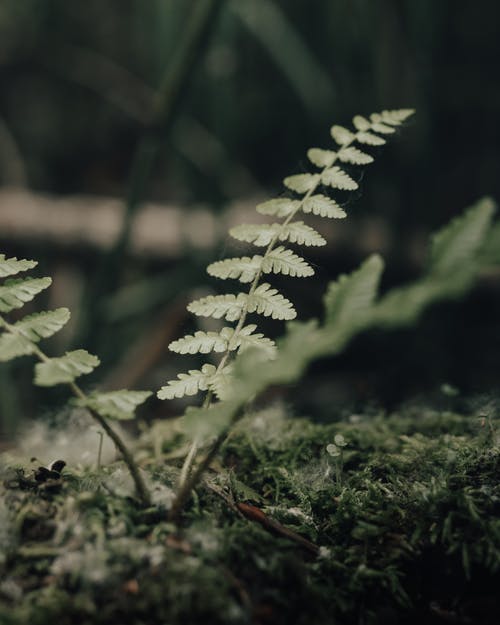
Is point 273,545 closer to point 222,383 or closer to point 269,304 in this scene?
point 222,383

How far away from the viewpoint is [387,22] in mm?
2729

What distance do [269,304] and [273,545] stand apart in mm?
347

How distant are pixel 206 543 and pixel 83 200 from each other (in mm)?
2946

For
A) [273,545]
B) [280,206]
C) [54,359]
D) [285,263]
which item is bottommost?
[273,545]

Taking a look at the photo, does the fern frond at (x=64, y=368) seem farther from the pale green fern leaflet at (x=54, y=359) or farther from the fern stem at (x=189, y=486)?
the fern stem at (x=189, y=486)

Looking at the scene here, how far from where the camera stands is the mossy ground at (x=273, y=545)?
0.68m

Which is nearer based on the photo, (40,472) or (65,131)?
(40,472)

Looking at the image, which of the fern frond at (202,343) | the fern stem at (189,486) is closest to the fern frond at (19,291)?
the fern frond at (202,343)

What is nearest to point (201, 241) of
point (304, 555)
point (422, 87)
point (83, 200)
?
point (83, 200)

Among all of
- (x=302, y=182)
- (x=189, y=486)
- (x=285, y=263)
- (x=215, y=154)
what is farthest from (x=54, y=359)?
(x=215, y=154)

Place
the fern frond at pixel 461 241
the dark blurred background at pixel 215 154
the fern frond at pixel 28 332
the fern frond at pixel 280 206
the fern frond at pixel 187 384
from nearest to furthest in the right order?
the fern frond at pixel 461 241 → the fern frond at pixel 28 332 → the fern frond at pixel 187 384 → the fern frond at pixel 280 206 → the dark blurred background at pixel 215 154

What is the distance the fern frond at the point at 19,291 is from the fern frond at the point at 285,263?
33 centimetres

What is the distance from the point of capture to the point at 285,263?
913 millimetres

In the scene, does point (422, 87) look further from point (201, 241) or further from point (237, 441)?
point (237, 441)
